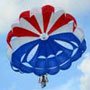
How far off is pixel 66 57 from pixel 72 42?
95 cm

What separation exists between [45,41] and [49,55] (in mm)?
874

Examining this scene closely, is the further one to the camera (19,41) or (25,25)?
(19,41)

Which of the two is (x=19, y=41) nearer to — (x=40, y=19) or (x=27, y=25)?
(x=27, y=25)

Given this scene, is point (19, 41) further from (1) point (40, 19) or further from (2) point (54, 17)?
(2) point (54, 17)

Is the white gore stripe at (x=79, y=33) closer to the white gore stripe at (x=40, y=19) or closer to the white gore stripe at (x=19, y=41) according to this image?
the white gore stripe at (x=40, y=19)

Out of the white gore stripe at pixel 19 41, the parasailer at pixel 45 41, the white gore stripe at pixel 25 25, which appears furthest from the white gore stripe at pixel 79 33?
the white gore stripe at pixel 19 41

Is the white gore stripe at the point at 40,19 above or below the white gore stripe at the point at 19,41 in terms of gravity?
above

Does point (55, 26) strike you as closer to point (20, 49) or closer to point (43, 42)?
point (43, 42)

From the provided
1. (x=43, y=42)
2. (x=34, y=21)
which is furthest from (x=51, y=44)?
(x=34, y=21)

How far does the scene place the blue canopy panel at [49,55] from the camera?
16.5 meters

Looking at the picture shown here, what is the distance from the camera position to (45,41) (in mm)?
16984

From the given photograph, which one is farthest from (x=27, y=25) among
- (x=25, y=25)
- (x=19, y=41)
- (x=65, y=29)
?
(x=65, y=29)

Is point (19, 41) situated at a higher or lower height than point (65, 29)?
lower

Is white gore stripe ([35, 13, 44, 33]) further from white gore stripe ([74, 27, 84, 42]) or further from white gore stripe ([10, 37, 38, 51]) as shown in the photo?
white gore stripe ([74, 27, 84, 42])
